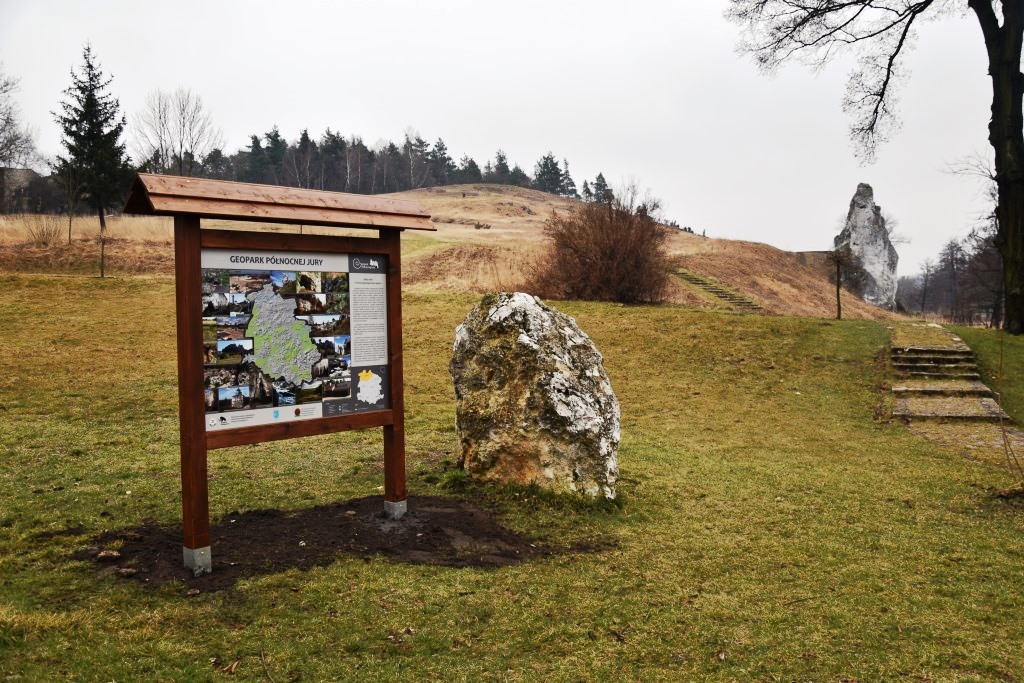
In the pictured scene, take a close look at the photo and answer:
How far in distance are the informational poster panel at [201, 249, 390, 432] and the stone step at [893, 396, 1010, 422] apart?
34.6ft

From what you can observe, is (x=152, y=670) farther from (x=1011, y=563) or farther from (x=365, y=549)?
(x=1011, y=563)

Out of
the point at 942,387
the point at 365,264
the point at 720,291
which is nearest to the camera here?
the point at 365,264

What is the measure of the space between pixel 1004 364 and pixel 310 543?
15922 mm

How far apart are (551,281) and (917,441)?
47.7 feet

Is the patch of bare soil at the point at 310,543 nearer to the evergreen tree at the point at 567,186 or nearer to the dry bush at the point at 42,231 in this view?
the dry bush at the point at 42,231

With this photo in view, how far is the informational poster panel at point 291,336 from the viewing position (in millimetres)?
4867

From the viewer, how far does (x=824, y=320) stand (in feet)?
62.8

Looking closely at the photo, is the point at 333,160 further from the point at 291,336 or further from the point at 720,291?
the point at 291,336

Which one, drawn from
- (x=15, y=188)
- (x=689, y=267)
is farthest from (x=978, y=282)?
(x=15, y=188)

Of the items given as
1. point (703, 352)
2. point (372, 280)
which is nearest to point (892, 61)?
point (703, 352)

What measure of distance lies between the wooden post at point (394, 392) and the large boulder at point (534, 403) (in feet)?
4.18

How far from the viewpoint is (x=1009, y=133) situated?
17.2 metres

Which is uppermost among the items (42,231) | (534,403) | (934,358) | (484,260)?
(42,231)

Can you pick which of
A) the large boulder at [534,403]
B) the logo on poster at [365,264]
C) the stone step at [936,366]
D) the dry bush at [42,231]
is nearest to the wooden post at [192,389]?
the logo on poster at [365,264]
